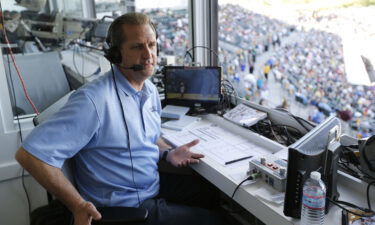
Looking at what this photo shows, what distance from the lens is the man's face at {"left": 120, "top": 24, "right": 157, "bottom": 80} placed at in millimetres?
1326

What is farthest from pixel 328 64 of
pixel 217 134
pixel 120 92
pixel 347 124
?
pixel 120 92

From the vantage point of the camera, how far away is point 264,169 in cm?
116

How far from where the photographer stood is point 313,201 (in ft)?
2.90

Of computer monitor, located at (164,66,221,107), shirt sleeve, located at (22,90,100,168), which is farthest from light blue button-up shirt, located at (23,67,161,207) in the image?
computer monitor, located at (164,66,221,107)

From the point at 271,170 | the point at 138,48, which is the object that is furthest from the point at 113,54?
the point at 271,170

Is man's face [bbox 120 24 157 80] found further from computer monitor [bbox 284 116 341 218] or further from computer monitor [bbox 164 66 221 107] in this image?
computer monitor [bbox 284 116 341 218]

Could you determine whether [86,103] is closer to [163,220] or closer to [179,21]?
[163,220]

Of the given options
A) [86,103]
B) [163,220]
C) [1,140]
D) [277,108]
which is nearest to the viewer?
[86,103]

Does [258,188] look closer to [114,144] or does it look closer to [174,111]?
[114,144]

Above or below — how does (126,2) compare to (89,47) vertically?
above

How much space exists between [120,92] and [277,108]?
0.95 m

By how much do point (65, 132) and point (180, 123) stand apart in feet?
2.75

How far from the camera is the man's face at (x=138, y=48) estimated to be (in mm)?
1326

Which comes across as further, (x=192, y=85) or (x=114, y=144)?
(x=192, y=85)
